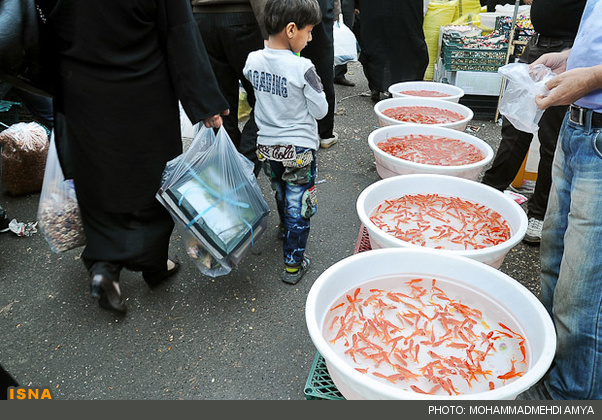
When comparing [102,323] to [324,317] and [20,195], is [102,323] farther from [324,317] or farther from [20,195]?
[20,195]

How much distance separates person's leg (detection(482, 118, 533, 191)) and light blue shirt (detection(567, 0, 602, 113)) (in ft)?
5.71

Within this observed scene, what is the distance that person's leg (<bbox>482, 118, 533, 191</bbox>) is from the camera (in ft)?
10.6

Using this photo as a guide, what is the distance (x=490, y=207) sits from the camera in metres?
2.01

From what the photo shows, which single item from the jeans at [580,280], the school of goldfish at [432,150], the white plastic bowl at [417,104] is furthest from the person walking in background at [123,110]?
the jeans at [580,280]

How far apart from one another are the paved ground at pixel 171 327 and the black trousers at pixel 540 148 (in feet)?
1.28

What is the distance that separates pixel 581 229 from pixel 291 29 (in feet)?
5.36

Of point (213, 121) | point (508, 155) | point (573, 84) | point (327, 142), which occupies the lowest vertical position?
point (327, 142)

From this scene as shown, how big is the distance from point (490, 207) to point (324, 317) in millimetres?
1053

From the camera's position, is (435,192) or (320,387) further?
(435,192)

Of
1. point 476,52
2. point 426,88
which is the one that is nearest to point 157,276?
point 426,88

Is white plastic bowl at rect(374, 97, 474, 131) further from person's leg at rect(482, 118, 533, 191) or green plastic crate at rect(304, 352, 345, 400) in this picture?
green plastic crate at rect(304, 352, 345, 400)

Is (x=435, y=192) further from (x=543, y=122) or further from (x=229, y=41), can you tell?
(x=229, y=41)

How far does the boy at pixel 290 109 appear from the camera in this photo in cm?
235

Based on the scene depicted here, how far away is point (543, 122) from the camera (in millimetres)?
2898
